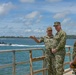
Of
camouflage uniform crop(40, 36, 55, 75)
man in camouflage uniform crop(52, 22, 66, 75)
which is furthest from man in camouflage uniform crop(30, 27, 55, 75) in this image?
man in camouflage uniform crop(52, 22, 66, 75)

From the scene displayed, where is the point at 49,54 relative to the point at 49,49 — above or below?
below

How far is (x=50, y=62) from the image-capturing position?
7348 millimetres

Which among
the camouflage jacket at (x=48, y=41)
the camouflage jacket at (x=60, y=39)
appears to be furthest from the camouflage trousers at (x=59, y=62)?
the camouflage jacket at (x=48, y=41)

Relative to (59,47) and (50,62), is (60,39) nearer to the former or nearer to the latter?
(59,47)

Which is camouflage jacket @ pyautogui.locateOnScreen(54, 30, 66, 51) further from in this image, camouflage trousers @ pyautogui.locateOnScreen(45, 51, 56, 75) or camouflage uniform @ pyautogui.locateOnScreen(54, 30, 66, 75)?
camouflage trousers @ pyautogui.locateOnScreen(45, 51, 56, 75)

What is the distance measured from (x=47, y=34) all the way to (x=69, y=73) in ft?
7.09

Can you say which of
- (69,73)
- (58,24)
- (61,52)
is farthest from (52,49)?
(69,73)

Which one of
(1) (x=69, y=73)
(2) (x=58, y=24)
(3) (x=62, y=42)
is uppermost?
(2) (x=58, y=24)

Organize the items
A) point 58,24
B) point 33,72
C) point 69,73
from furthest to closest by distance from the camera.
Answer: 1. point 69,73
2. point 33,72
3. point 58,24

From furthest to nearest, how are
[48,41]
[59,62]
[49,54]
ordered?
1. [49,54]
2. [48,41]
3. [59,62]

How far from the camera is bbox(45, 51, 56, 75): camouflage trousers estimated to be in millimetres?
7266

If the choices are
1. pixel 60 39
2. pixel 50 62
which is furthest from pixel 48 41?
pixel 50 62

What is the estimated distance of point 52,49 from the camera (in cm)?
696

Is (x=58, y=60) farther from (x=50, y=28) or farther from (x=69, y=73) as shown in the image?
(x=69, y=73)
